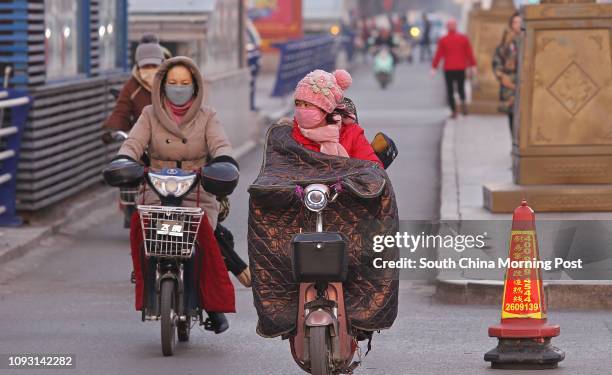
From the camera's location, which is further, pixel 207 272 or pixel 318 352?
pixel 207 272

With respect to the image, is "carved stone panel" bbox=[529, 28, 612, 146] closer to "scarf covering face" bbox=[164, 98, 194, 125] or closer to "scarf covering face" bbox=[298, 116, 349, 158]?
"scarf covering face" bbox=[164, 98, 194, 125]

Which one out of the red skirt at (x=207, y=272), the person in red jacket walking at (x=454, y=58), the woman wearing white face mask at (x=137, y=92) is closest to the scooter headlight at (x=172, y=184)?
the red skirt at (x=207, y=272)

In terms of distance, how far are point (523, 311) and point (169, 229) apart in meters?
1.86

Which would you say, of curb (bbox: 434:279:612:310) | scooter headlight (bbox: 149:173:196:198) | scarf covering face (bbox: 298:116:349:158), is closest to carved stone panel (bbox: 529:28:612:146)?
curb (bbox: 434:279:612:310)

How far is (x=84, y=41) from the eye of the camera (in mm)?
17875

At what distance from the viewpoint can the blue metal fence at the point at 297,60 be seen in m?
34.1

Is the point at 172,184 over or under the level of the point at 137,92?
under

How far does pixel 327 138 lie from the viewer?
8000mm

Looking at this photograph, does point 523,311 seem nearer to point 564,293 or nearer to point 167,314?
point 167,314

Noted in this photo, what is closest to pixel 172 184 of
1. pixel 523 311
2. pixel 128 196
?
pixel 523 311

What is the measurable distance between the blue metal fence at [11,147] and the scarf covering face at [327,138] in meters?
6.63

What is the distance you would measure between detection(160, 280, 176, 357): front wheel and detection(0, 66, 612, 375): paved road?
0.11m

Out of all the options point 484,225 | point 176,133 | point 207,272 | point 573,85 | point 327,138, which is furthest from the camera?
point 573,85

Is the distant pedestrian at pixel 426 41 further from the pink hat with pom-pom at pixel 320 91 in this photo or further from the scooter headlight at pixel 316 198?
the scooter headlight at pixel 316 198
